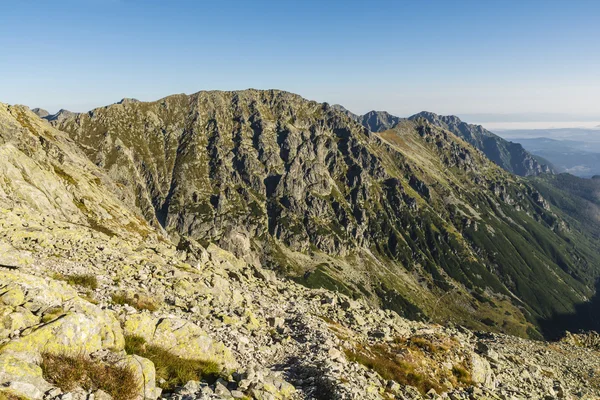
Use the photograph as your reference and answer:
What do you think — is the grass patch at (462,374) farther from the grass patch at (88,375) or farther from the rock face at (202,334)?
the grass patch at (88,375)

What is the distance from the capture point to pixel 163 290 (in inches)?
1186

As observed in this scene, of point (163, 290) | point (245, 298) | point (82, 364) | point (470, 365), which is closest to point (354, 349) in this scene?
point (245, 298)

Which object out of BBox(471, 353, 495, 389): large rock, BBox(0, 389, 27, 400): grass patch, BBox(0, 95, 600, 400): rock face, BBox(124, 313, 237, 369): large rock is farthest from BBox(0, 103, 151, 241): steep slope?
BBox(471, 353, 495, 389): large rock

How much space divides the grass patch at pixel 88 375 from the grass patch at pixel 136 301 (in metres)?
8.46

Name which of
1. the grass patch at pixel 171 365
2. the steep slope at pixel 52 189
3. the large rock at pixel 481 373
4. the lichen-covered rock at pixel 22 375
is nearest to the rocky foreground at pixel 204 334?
the lichen-covered rock at pixel 22 375

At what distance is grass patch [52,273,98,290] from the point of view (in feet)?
82.0

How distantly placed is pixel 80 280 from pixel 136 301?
202 inches

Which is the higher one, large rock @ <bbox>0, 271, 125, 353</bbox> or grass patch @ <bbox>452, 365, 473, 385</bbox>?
large rock @ <bbox>0, 271, 125, 353</bbox>

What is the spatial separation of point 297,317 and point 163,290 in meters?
14.9

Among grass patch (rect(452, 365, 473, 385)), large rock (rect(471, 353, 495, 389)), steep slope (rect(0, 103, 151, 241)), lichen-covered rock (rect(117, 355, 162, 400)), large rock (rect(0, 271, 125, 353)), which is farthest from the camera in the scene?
steep slope (rect(0, 103, 151, 241))

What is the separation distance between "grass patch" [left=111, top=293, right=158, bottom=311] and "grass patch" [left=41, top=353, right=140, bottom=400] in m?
8.46

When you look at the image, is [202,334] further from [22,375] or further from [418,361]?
[418,361]

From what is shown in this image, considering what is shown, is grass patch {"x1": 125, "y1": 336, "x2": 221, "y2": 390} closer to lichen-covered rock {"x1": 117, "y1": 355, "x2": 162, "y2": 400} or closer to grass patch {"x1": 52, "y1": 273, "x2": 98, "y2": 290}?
lichen-covered rock {"x1": 117, "y1": 355, "x2": 162, "y2": 400}

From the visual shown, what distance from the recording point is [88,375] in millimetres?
14422
